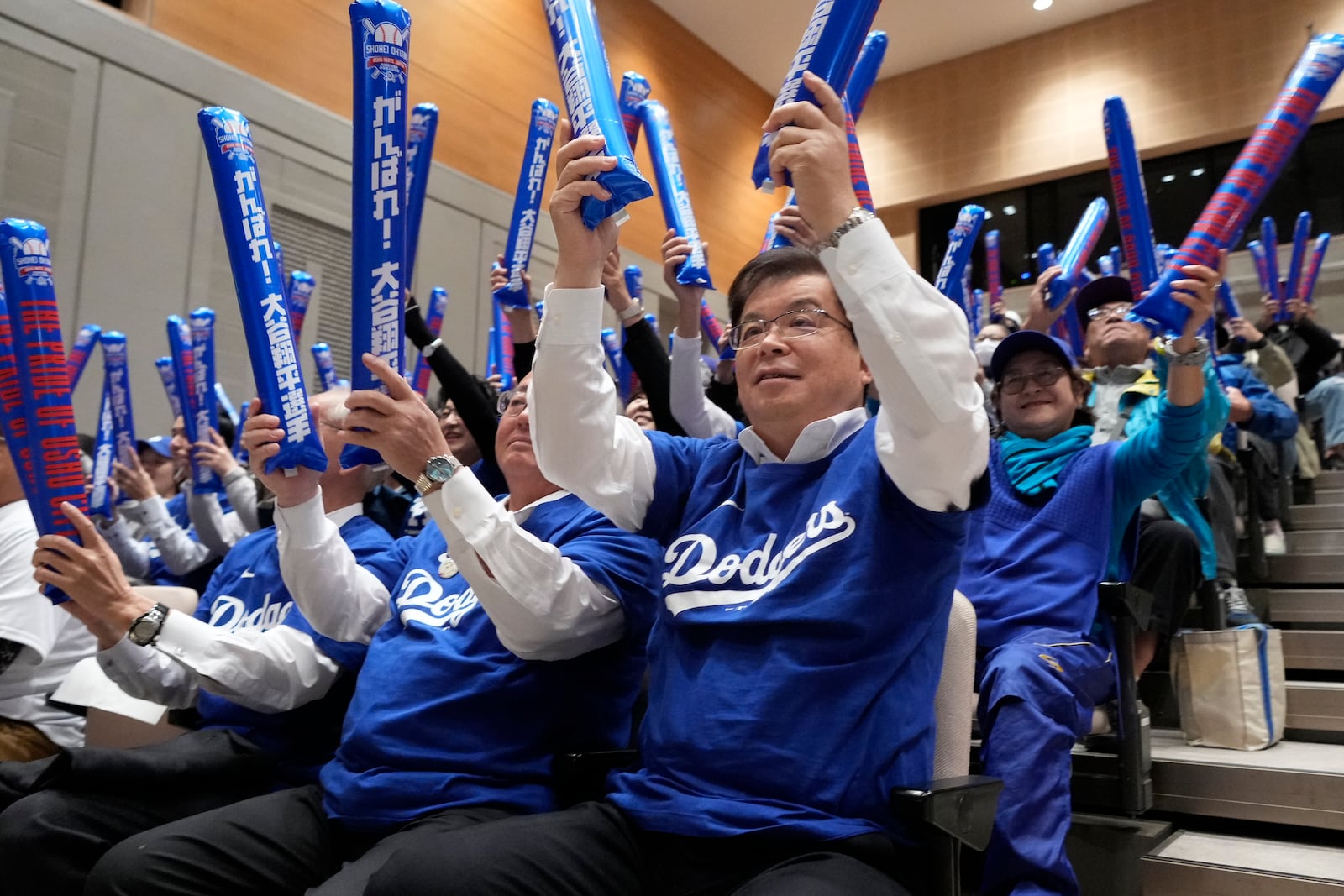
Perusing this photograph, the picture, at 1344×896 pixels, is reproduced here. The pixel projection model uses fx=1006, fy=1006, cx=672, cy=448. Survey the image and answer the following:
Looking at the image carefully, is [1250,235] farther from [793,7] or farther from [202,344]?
[202,344]

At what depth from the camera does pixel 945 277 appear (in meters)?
2.57

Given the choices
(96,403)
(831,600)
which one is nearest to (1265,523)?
(831,600)

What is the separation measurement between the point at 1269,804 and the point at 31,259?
2.55m

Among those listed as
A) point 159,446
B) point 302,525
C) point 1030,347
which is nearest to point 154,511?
point 159,446

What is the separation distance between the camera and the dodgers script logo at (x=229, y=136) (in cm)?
148

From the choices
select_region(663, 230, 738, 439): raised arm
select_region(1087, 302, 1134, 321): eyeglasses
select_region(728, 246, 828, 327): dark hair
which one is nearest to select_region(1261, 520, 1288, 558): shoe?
select_region(1087, 302, 1134, 321): eyeglasses

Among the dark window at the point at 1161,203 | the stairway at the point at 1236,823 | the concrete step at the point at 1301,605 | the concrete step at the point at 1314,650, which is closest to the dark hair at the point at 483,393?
the stairway at the point at 1236,823

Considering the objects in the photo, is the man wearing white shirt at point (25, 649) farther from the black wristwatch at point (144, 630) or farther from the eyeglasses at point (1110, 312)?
the eyeglasses at point (1110, 312)

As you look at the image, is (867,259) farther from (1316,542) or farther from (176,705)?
(1316,542)

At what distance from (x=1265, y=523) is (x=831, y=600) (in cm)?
325

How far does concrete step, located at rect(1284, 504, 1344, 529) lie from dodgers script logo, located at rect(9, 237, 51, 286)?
424cm

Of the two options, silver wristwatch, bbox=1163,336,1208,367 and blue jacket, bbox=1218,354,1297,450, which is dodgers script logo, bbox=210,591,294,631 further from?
blue jacket, bbox=1218,354,1297,450

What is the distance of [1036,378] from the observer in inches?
95.7

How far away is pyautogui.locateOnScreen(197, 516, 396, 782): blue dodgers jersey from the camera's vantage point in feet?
6.21
